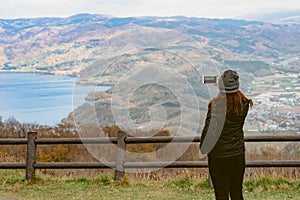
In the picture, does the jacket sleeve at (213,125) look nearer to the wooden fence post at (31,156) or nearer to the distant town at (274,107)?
the wooden fence post at (31,156)

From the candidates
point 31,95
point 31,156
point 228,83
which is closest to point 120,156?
point 31,156

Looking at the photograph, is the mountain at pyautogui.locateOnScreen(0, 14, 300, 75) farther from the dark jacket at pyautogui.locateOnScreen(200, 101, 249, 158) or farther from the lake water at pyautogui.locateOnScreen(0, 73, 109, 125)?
the dark jacket at pyautogui.locateOnScreen(200, 101, 249, 158)

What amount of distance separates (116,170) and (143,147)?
2.08 metres

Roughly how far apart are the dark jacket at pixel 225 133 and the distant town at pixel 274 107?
199 inches

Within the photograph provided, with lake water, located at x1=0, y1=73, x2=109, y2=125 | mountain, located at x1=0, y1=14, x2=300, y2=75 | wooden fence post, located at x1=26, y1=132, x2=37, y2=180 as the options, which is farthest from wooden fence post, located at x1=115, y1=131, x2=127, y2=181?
lake water, located at x1=0, y1=73, x2=109, y2=125

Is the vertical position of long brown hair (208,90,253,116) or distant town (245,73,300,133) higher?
long brown hair (208,90,253,116)

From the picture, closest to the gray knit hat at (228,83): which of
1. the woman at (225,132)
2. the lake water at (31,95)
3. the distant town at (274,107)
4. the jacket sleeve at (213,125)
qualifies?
the woman at (225,132)

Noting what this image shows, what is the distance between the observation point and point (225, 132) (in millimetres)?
3691

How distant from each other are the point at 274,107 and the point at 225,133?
10876 mm

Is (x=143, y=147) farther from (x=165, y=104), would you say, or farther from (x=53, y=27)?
(x=53, y=27)

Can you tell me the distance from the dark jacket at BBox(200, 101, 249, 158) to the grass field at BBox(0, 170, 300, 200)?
2674 mm

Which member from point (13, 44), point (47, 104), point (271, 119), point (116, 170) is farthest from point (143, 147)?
point (13, 44)

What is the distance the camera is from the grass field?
6.43 m

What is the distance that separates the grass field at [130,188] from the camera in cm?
643
